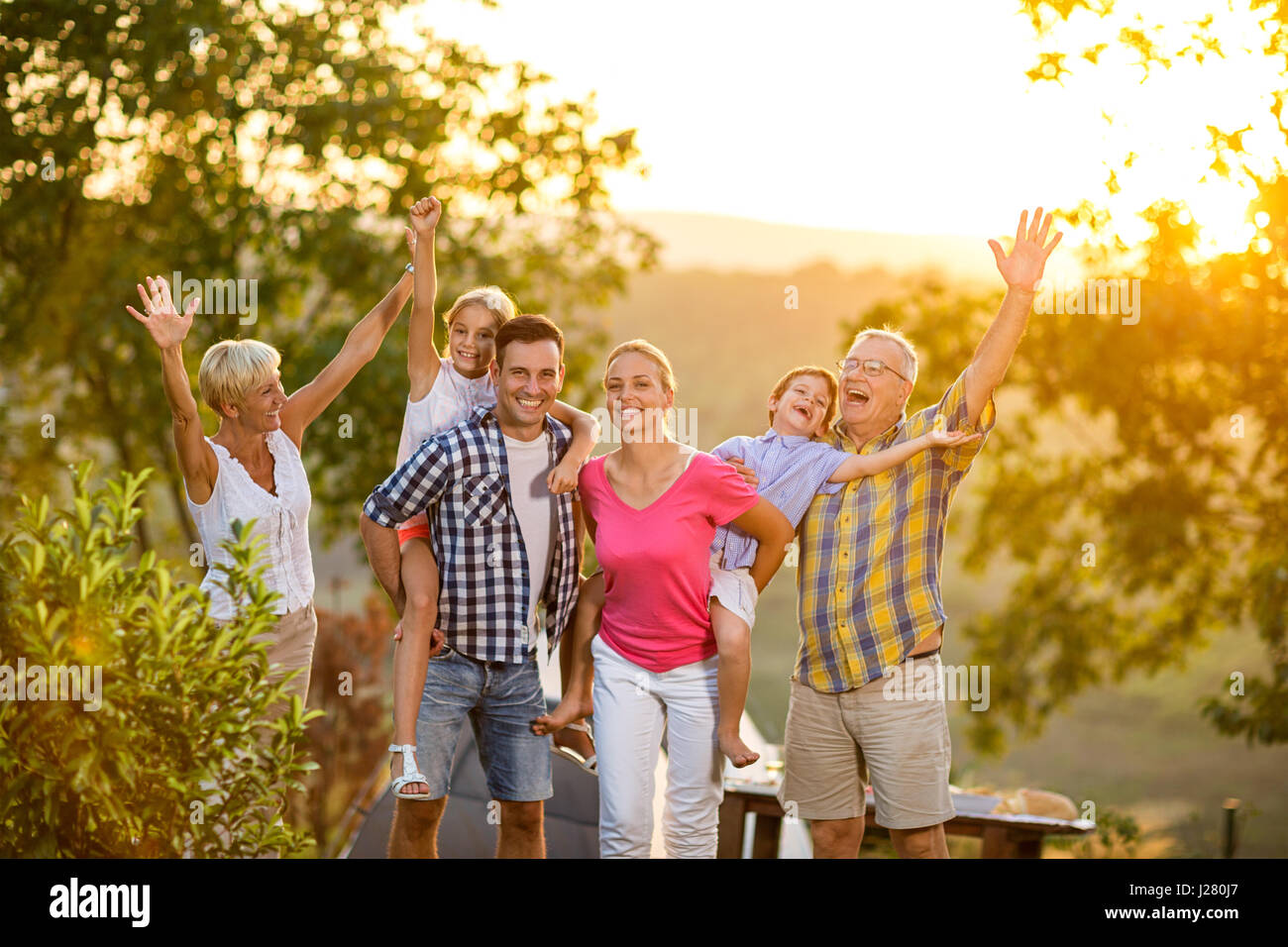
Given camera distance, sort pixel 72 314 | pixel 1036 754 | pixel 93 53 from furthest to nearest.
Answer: pixel 1036 754 → pixel 72 314 → pixel 93 53

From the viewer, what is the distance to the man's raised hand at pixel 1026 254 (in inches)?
128

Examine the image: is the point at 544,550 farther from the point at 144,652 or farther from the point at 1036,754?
the point at 1036,754

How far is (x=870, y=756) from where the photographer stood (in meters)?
3.37

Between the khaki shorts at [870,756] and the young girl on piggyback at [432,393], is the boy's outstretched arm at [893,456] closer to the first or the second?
the khaki shorts at [870,756]

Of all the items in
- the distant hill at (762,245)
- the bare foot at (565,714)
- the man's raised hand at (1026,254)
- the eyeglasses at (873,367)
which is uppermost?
the distant hill at (762,245)

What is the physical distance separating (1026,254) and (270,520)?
84.6 inches

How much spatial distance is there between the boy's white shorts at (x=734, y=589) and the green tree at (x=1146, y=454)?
3182 mm

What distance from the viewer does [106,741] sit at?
272 centimetres

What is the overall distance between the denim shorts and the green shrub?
1.52ft

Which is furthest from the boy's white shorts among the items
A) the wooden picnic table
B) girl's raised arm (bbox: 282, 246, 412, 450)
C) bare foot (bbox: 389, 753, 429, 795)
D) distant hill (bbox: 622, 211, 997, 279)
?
distant hill (bbox: 622, 211, 997, 279)

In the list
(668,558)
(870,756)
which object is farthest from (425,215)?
(870,756)

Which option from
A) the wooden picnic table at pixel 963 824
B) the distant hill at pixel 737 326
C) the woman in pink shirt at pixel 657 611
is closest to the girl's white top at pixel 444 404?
the woman in pink shirt at pixel 657 611
